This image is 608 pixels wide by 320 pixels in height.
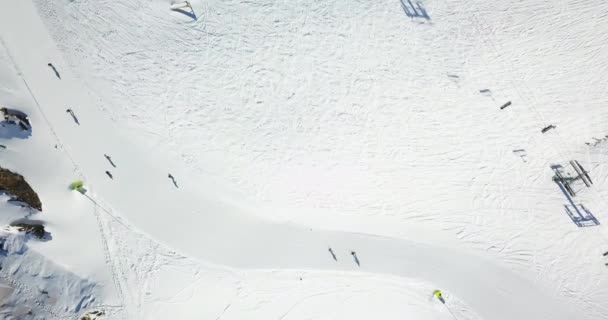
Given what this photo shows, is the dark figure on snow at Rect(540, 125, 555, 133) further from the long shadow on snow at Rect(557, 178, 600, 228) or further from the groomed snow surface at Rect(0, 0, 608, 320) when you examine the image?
the long shadow on snow at Rect(557, 178, 600, 228)

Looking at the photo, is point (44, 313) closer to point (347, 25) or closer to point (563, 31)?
point (347, 25)

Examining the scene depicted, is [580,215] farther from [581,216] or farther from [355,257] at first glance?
[355,257]

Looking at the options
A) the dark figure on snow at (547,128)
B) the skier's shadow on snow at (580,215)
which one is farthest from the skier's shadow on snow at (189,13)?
the skier's shadow on snow at (580,215)

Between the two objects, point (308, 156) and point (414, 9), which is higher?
point (414, 9)

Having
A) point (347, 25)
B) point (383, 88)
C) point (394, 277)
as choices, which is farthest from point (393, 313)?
point (347, 25)

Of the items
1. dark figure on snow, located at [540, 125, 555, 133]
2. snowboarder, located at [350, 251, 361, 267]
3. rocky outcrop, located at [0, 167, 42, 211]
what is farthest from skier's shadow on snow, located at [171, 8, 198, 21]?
dark figure on snow, located at [540, 125, 555, 133]

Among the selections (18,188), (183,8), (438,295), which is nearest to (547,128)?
(438,295)

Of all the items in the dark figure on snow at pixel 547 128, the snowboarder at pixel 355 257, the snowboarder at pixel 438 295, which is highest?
the dark figure on snow at pixel 547 128

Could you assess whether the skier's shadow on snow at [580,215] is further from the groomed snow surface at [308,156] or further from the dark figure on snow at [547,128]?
Result: the dark figure on snow at [547,128]
